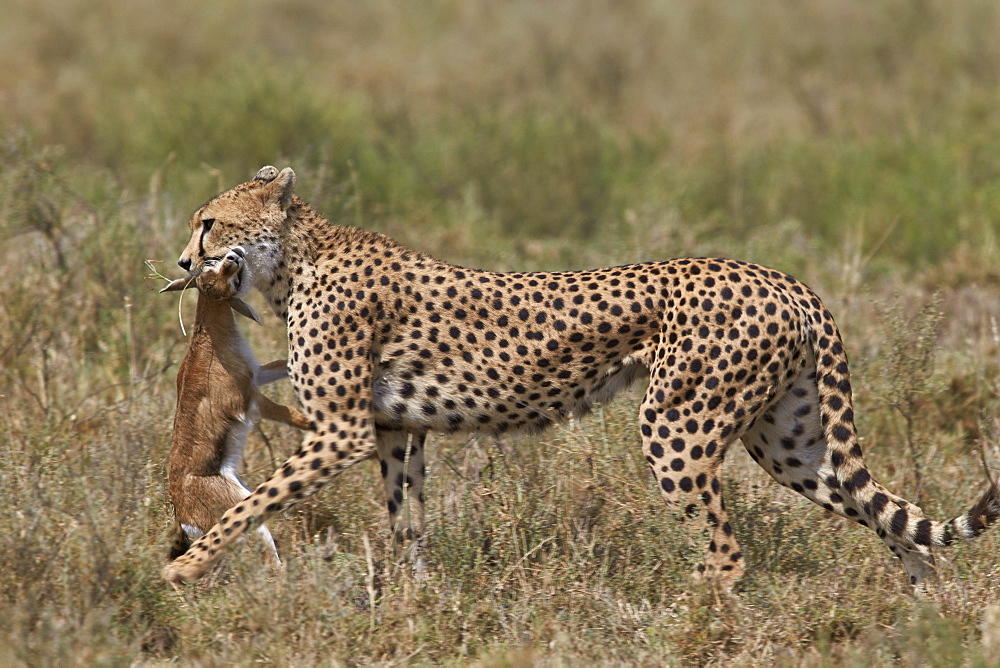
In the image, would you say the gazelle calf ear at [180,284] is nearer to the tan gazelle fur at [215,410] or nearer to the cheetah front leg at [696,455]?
the tan gazelle fur at [215,410]

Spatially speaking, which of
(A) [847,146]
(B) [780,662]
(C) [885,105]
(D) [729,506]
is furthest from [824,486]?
(C) [885,105]

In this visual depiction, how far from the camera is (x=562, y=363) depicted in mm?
5027

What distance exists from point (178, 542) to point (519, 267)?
4.22 metres

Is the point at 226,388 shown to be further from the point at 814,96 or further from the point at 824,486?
the point at 814,96

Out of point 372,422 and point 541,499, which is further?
point 541,499

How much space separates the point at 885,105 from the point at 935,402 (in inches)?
316

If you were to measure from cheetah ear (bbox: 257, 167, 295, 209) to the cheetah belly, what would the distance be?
845 mm

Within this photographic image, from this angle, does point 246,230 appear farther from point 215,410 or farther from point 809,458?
point 809,458

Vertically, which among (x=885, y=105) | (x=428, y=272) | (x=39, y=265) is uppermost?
(x=428, y=272)

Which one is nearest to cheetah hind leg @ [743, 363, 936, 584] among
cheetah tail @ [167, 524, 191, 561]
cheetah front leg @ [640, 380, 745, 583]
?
cheetah front leg @ [640, 380, 745, 583]

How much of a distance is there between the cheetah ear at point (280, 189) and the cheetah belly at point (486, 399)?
85 cm

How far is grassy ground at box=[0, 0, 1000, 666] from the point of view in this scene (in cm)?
460

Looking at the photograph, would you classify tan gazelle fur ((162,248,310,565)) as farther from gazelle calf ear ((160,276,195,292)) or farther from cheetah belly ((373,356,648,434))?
cheetah belly ((373,356,648,434))

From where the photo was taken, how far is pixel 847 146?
1228 centimetres
